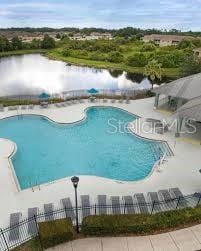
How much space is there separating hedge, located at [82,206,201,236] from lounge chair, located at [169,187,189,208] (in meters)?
1.55

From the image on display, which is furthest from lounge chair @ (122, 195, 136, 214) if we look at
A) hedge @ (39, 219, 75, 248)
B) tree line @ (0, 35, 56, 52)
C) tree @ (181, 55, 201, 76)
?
tree line @ (0, 35, 56, 52)

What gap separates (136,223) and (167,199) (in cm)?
383

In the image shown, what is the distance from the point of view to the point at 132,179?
20.1 metres

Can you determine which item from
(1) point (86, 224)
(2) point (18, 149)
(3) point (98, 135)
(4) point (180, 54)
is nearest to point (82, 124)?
(3) point (98, 135)

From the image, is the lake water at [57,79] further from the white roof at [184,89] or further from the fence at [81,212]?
the fence at [81,212]

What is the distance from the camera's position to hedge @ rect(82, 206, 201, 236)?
13.5 metres

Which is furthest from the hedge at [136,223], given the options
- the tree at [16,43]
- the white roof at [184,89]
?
the tree at [16,43]

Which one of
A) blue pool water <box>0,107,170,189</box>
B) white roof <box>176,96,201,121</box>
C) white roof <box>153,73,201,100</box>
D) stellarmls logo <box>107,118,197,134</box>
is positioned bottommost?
blue pool water <box>0,107,170,189</box>

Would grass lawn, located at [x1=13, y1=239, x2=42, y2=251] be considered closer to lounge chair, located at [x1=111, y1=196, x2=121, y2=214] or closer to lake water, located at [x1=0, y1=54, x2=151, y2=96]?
lounge chair, located at [x1=111, y1=196, x2=121, y2=214]

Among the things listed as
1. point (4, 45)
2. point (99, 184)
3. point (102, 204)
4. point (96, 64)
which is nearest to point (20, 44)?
point (4, 45)

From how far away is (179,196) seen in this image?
56.4 feet

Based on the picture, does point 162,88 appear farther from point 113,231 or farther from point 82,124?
point 113,231

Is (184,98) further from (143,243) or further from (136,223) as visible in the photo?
(143,243)

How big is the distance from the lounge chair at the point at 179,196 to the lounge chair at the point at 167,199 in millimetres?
283
